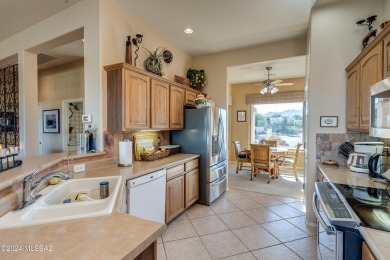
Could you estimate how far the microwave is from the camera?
1294 millimetres

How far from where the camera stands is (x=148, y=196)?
2.21 metres

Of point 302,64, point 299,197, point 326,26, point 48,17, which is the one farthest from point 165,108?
point 302,64

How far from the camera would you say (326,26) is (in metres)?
2.60

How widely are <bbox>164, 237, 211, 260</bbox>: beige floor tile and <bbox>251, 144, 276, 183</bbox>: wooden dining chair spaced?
300 centimetres

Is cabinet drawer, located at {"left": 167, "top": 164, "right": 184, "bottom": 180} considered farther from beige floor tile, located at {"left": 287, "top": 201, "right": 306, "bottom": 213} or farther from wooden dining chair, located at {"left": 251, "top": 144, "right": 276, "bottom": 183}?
wooden dining chair, located at {"left": 251, "top": 144, "right": 276, "bottom": 183}

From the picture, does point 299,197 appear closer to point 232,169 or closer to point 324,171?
point 324,171

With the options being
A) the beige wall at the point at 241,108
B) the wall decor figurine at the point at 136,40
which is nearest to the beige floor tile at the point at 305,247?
the wall decor figurine at the point at 136,40

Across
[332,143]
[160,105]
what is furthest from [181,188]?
[332,143]

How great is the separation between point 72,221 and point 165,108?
2279 millimetres

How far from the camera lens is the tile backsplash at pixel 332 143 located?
254cm

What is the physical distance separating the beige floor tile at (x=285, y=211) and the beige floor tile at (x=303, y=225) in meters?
0.11

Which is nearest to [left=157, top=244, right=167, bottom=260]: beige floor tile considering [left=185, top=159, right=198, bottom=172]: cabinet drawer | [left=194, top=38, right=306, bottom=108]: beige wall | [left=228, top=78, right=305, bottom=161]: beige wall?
[left=185, top=159, right=198, bottom=172]: cabinet drawer

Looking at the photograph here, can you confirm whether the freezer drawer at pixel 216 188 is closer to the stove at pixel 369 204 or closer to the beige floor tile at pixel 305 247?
the beige floor tile at pixel 305 247

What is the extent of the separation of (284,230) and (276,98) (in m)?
4.66
